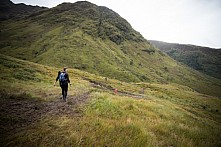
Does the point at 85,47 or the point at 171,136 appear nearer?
the point at 171,136

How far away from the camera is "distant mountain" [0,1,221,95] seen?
119 meters

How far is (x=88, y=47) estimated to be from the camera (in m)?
135

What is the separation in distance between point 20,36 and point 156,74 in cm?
10847

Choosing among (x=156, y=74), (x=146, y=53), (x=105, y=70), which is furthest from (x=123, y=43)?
(x=105, y=70)

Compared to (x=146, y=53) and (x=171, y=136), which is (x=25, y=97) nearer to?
(x=171, y=136)

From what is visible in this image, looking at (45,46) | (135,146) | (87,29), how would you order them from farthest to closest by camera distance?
(87,29) → (45,46) → (135,146)

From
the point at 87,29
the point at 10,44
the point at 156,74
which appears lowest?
the point at 156,74

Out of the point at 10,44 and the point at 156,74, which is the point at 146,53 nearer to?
the point at 156,74

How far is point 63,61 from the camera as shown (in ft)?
374

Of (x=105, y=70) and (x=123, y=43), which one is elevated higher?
(x=123, y=43)

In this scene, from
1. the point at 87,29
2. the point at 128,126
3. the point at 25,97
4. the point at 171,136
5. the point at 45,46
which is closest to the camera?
the point at 128,126

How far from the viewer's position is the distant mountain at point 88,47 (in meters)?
119

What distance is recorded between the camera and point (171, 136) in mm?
8523

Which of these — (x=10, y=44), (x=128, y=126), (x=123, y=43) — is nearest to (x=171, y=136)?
(x=128, y=126)
